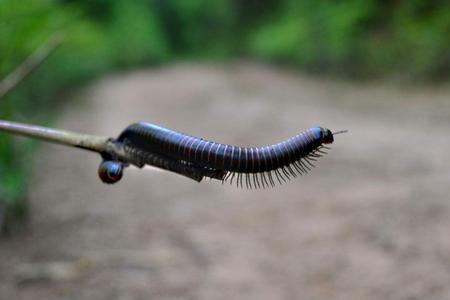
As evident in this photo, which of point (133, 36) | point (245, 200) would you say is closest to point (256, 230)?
point (245, 200)

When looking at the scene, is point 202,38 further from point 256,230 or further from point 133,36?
point 256,230

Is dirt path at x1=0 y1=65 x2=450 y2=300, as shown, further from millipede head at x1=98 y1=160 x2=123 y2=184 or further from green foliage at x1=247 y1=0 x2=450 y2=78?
green foliage at x1=247 y1=0 x2=450 y2=78

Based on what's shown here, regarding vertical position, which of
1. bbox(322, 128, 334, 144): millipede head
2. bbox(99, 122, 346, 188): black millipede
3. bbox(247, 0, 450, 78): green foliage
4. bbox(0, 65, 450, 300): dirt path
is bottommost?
bbox(99, 122, 346, 188): black millipede

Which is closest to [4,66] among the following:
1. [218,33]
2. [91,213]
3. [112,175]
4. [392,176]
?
[91,213]

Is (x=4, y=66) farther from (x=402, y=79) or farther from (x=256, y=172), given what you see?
(x=402, y=79)

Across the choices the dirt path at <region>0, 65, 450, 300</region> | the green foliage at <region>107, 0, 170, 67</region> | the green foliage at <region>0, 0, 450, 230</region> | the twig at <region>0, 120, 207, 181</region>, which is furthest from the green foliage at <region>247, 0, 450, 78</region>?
the twig at <region>0, 120, 207, 181</region>
